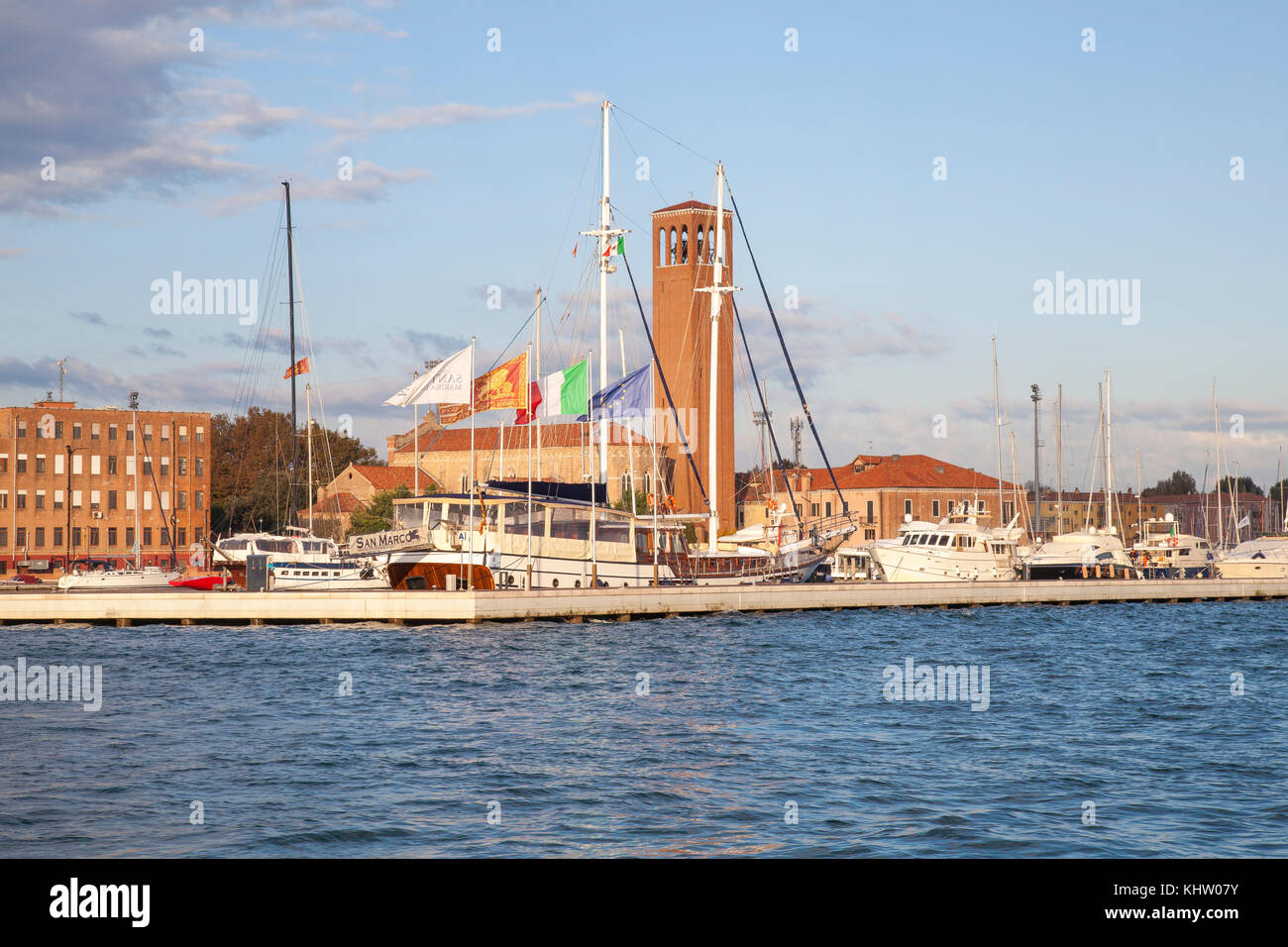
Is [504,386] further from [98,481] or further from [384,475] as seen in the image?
[384,475]

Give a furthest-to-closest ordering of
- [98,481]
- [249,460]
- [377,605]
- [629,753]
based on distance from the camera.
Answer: [249,460], [98,481], [377,605], [629,753]

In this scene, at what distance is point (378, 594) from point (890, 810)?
2847 centimetres

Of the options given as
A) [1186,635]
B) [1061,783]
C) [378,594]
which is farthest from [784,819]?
[1186,635]

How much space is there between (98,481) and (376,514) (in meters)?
22.7

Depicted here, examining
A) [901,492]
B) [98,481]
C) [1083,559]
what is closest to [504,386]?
[1083,559]

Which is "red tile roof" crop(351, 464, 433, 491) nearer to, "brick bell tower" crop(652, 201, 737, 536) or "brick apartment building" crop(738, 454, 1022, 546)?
"brick bell tower" crop(652, 201, 737, 536)

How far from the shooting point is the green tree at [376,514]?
93.5m

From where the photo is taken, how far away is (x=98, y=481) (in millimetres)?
98562

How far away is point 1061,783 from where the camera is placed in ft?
58.5

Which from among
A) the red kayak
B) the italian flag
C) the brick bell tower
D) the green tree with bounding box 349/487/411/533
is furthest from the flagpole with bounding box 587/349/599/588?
the brick bell tower

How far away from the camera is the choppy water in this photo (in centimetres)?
1454

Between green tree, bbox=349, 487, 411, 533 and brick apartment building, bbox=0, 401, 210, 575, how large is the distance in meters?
10.8
